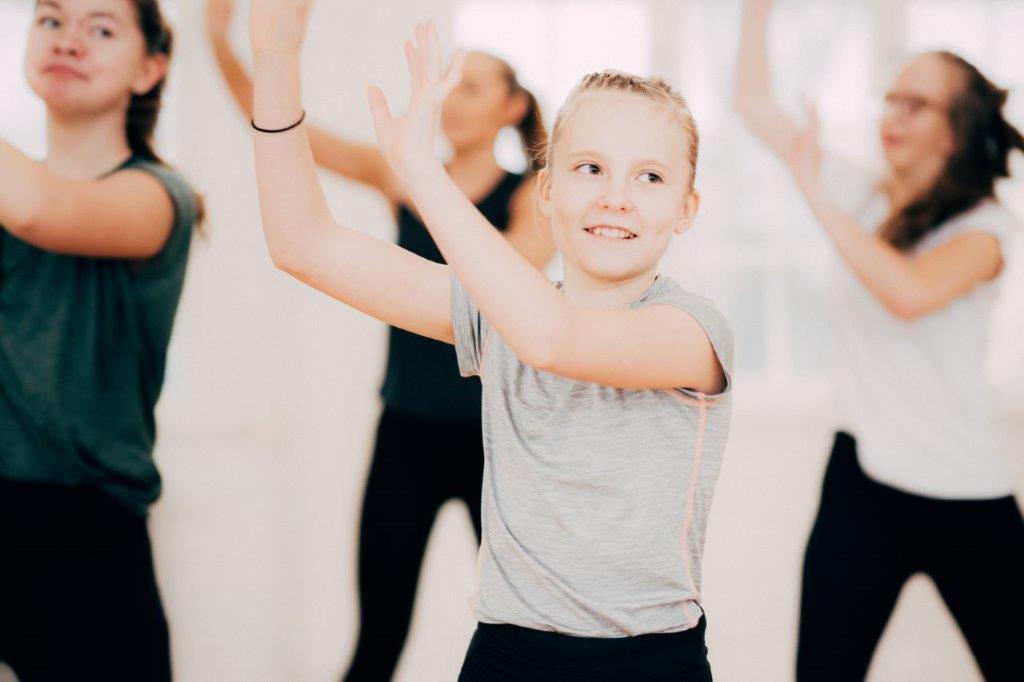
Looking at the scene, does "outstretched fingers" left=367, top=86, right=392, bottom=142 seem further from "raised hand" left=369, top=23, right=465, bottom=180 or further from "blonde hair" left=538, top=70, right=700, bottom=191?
"blonde hair" left=538, top=70, right=700, bottom=191

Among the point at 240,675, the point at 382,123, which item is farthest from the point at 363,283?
the point at 240,675

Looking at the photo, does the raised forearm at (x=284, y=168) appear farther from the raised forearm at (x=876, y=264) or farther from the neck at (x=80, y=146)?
the raised forearm at (x=876, y=264)

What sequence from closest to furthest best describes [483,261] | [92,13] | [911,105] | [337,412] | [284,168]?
[483,261] < [284,168] < [92,13] < [911,105] < [337,412]

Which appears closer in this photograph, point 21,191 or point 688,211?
point 688,211

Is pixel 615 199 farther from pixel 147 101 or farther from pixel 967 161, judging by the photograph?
pixel 967 161

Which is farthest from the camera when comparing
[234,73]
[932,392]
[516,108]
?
[516,108]

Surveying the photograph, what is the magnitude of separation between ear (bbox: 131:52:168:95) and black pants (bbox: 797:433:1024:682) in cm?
137

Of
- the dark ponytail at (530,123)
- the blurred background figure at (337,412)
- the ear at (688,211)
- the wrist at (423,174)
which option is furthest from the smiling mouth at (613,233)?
the blurred background figure at (337,412)

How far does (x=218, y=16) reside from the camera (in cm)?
184

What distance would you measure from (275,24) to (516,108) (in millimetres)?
1244

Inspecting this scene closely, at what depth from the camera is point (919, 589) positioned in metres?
2.91

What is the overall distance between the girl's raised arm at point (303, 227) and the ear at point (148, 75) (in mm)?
755

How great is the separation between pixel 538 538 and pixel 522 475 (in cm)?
7

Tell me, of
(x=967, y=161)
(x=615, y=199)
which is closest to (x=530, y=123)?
(x=967, y=161)
